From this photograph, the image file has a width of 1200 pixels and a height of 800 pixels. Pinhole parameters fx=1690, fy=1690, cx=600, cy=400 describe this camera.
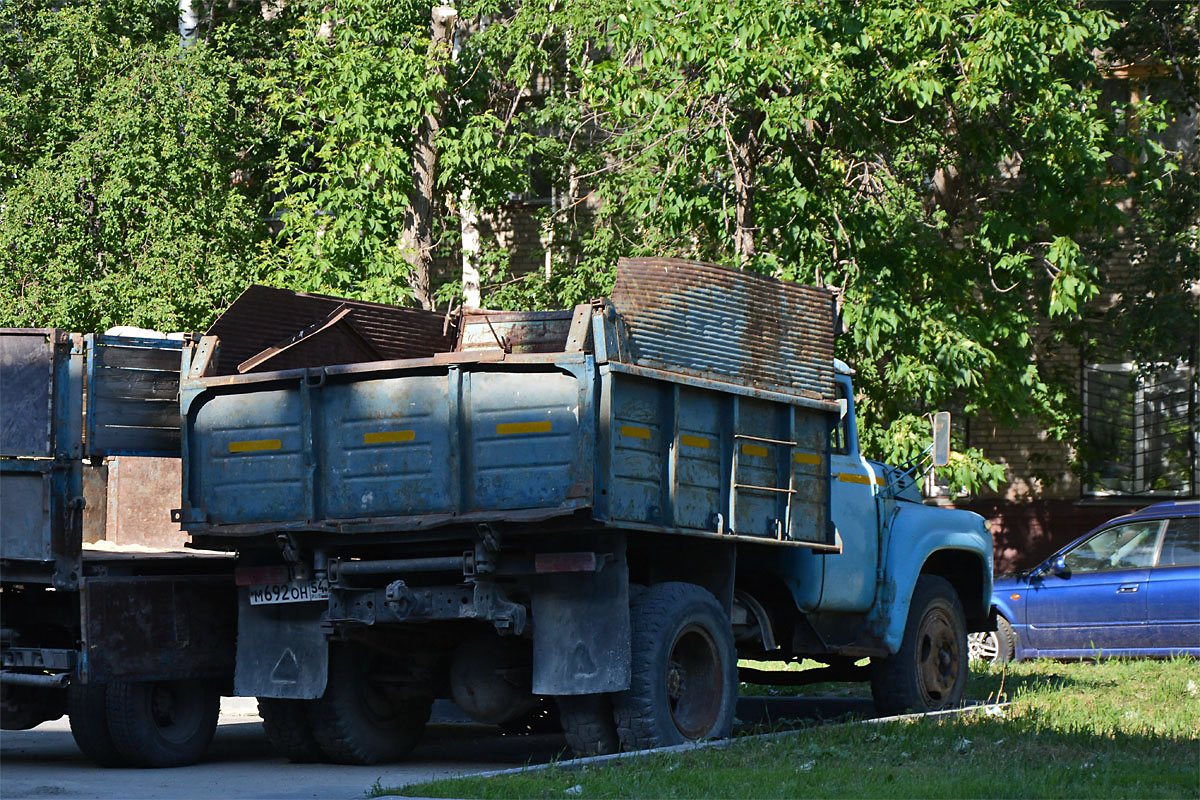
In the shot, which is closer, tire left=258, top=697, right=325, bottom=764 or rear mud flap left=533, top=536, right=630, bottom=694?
rear mud flap left=533, top=536, right=630, bottom=694

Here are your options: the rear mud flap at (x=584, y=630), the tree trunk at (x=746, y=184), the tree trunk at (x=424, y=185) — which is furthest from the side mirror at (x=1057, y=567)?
the rear mud flap at (x=584, y=630)

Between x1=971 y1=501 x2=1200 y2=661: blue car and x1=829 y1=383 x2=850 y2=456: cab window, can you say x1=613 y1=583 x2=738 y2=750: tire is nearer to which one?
x1=829 y1=383 x2=850 y2=456: cab window

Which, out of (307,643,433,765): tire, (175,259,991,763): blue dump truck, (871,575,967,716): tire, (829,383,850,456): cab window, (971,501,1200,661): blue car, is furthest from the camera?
(971,501,1200,661): blue car

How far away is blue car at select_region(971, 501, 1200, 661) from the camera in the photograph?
→ 50.4ft

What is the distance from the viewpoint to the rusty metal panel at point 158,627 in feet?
30.3

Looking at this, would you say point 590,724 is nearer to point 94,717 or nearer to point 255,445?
point 255,445

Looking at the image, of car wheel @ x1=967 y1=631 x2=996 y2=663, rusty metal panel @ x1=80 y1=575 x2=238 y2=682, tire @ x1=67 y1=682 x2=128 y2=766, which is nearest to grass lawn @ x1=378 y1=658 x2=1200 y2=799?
rusty metal panel @ x1=80 y1=575 x2=238 y2=682

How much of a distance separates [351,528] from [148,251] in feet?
37.3

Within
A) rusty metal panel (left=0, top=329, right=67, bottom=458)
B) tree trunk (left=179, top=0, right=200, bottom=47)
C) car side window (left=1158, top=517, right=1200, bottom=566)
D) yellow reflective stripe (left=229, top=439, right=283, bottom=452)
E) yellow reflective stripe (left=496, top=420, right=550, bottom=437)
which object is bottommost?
car side window (left=1158, top=517, right=1200, bottom=566)

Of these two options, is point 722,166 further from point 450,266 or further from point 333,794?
point 333,794

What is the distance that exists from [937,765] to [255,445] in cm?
406

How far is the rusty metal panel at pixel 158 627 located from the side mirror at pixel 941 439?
15.2ft

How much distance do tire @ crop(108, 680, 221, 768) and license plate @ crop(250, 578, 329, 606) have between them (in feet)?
2.86

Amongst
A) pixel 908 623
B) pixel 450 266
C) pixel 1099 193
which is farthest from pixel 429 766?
pixel 450 266
